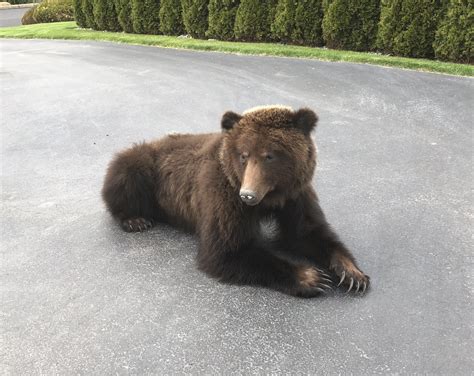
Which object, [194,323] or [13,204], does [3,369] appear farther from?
[13,204]

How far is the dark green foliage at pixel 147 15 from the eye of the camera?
18.0 m

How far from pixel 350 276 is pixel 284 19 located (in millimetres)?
11516

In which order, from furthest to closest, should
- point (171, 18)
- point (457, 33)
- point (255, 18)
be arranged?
1. point (171, 18)
2. point (255, 18)
3. point (457, 33)

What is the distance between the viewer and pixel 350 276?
3686mm

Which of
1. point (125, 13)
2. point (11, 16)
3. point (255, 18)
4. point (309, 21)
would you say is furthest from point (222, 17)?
point (11, 16)

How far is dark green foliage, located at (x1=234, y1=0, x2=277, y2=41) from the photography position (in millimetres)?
14516

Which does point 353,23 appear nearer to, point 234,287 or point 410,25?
point 410,25

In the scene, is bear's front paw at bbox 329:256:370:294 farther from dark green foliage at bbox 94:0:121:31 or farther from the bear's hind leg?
dark green foliage at bbox 94:0:121:31

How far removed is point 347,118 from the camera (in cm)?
812

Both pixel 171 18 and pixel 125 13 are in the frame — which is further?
pixel 125 13

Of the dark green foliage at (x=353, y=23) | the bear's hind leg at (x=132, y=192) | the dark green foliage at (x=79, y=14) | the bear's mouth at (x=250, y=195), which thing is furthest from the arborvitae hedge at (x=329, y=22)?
the bear's mouth at (x=250, y=195)

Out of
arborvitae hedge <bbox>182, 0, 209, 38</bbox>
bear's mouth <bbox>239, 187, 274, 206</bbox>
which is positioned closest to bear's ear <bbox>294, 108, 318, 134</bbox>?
bear's mouth <bbox>239, 187, 274, 206</bbox>

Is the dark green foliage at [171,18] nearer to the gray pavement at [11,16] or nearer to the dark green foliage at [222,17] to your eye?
the dark green foliage at [222,17]

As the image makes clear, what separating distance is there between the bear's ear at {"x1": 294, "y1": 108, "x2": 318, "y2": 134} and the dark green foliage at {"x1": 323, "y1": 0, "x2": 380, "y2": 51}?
964cm
